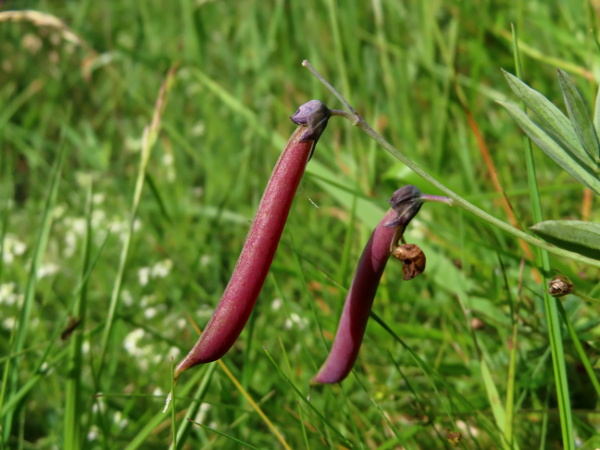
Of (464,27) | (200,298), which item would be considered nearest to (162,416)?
(200,298)

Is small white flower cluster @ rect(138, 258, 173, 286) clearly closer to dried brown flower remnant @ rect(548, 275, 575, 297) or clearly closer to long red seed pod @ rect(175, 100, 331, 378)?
long red seed pod @ rect(175, 100, 331, 378)

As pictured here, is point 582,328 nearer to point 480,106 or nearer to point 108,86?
point 480,106

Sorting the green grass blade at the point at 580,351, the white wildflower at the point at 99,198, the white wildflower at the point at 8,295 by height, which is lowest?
the white wildflower at the point at 99,198

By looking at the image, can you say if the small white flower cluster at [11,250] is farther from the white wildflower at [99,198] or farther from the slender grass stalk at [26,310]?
the slender grass stalk at [26,310]

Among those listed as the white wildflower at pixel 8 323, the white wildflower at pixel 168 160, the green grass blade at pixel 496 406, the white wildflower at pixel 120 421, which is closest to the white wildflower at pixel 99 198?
the white wildflower at pixel 168 160

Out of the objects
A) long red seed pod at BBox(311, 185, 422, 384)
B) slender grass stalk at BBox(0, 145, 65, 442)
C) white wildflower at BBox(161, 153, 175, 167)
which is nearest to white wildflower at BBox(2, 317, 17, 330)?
slender grass stalk at BBox(0, 145, 65, 442)

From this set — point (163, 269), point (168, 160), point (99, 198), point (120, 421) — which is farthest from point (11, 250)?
point (120, 421)
